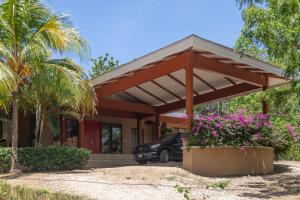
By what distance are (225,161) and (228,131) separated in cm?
103

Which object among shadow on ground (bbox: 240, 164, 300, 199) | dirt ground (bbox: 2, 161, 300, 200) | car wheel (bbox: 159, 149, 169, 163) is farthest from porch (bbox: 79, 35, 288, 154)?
shadow on ground (bbox: 240, 164, 300, 199)

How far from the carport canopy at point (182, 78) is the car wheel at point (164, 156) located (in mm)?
2662

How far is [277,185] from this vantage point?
13602 mm

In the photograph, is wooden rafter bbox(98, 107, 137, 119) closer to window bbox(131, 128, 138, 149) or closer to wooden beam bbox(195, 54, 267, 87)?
window bbox(131, 128, 138, 149)

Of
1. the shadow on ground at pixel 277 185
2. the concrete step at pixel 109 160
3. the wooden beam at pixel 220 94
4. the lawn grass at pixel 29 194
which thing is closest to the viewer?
the lawn grass at pixel 29 194

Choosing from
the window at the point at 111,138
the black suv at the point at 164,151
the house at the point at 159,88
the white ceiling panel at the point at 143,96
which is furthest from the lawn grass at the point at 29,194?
the window at the point at 111,138

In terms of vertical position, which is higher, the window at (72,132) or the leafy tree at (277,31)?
the leafy tree at (277,31)

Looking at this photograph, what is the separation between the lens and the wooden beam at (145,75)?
1698 centimetres

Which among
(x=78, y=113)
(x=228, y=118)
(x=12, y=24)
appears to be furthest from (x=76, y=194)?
(x=78, y=113)

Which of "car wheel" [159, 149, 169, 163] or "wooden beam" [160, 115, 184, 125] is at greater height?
"wooden beam" [160, 115, 184, 125]

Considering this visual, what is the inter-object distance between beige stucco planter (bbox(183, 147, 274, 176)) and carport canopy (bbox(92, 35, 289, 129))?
1038mm

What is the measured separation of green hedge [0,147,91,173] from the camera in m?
14.8

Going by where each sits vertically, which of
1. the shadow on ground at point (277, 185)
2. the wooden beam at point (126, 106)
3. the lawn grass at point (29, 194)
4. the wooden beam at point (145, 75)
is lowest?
the shadow on ground at point (277, 185)

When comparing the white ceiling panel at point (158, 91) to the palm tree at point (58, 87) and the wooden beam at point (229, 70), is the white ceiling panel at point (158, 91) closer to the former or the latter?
the wooden beam at point (229, 70)
